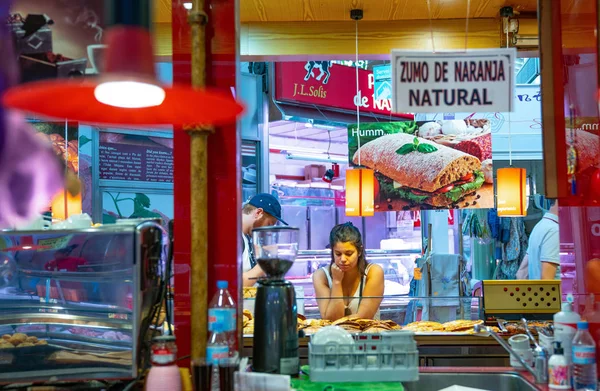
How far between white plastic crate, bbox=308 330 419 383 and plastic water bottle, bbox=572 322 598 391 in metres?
0.60

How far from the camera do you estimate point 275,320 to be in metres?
2.54

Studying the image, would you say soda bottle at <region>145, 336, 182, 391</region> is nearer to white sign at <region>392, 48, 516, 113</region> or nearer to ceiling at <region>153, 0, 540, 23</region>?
white sign at <region>392, 48, 516, 113</region>

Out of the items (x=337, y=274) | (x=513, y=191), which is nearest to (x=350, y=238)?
(x=337, y=274)

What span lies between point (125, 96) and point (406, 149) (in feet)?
19.8

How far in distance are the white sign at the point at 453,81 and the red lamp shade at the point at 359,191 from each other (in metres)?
3.89

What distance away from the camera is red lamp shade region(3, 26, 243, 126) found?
1.12 m

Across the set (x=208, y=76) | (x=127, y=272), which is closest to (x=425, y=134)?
(x=208, y=76)

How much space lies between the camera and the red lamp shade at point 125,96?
1.12 m

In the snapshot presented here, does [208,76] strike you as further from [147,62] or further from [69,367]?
[147,62]

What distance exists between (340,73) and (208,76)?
7.27 metres

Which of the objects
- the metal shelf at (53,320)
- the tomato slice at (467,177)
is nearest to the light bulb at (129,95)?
the metal shelf at (53,320)

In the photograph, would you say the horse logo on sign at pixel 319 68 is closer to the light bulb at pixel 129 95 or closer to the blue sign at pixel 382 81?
the blue sign at pixel 382 81

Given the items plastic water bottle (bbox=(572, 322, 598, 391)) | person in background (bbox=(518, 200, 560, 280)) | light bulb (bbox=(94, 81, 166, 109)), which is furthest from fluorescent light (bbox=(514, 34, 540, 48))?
light bulb (bbox=(94, 81, 166, 109))

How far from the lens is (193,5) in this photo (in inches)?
101
